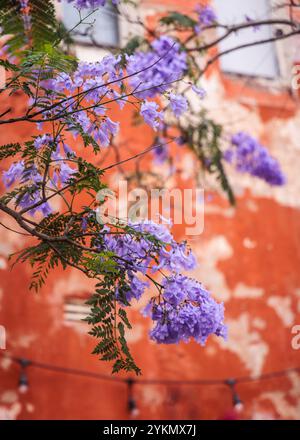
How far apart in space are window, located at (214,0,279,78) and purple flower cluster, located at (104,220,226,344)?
16.8ft

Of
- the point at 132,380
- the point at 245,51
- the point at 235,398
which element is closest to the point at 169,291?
the point at 132,380

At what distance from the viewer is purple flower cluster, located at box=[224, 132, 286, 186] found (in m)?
5.40

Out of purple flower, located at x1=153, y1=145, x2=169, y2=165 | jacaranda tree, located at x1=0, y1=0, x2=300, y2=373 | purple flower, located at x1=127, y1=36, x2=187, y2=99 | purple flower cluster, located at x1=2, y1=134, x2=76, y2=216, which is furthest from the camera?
purple flower, located at x1=153, y1=145, x2=169, y2=165

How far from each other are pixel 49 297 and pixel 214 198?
1916 mm

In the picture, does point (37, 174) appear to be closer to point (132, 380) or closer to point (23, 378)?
point (23, 378)

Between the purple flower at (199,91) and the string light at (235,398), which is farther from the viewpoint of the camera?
the string light at (235,398)

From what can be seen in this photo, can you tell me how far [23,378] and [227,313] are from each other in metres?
1.99

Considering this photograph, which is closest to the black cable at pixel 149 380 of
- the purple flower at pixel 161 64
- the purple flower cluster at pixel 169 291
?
the purple flower at pixel 161 64

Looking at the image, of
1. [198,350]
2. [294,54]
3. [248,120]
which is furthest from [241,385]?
[294,54]

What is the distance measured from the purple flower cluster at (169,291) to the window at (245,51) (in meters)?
5.12

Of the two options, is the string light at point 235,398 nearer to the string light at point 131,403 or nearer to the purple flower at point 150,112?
the string light at point 131,403

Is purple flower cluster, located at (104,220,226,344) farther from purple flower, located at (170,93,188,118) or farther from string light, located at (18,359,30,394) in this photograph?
string light, located at (18,359,30,394)

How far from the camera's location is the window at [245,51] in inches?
285

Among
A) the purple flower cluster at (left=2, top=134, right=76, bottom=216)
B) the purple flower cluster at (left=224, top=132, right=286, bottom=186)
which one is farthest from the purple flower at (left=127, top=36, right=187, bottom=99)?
the purple flower cluster at (left=224, top=132, right=286, bottom=186)
